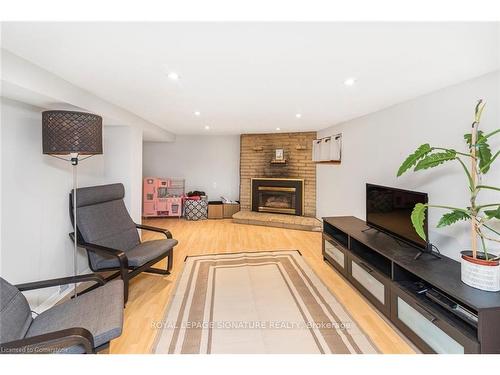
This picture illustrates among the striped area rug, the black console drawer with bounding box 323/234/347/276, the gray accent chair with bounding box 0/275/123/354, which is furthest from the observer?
the black console drawer with bounding box 323/234/347/276

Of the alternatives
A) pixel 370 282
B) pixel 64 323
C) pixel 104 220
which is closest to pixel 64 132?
pixel 104 220

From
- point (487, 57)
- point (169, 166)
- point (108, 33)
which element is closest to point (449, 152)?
point (487, 57)

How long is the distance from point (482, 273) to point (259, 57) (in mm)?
2037

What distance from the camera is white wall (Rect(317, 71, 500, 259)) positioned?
1.88 m

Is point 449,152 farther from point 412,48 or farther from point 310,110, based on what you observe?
point 310,110

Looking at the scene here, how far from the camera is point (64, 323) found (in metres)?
1.49

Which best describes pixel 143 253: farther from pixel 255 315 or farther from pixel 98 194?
pixel 255 315

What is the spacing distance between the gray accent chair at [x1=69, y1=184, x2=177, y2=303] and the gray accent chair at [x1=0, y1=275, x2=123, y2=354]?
21.7 inches

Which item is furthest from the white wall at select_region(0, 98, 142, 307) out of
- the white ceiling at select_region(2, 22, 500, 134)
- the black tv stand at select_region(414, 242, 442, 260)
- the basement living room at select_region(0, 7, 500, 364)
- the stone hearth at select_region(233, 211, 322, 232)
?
the black tv stand at select_region(414, 242, 442, 260)

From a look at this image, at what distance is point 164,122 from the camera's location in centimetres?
422

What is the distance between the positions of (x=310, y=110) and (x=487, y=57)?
1.85 meters

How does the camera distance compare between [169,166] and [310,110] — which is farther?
[169,166]

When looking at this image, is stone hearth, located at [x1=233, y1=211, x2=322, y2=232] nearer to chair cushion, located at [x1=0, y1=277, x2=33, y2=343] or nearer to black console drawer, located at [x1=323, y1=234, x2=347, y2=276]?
black console drawer, located at [x1=323, y1=234, x2=347, y2=276]

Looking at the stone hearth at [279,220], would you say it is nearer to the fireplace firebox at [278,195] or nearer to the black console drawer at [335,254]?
the fireplace firebox at [278,195]
